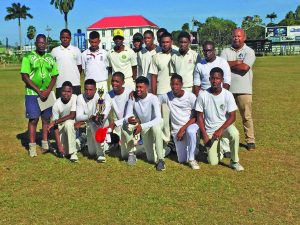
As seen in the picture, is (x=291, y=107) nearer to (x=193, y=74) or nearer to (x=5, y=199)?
(x=193, y=74)

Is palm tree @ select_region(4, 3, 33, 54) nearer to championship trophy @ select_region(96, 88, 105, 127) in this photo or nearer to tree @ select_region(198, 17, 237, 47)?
tree @ select_region(198, 17, 237, 47)

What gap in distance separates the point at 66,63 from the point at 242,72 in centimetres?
334

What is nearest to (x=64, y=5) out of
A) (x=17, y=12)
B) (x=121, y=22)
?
(x=17, y=12)

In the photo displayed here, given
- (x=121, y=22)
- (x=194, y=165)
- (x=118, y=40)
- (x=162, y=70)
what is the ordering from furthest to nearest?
(x=121, y=22) → (x=118, y=40) → (x=162, y=70) → (x=194, y=165)

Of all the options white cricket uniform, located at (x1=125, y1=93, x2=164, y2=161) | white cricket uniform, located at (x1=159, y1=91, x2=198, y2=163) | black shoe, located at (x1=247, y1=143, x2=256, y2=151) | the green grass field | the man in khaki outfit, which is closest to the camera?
the green grass field

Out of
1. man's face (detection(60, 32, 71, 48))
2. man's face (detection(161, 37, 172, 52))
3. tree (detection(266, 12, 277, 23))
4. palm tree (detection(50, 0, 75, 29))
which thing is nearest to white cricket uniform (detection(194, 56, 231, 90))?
man's face (detection(161, 37, 172, 52))

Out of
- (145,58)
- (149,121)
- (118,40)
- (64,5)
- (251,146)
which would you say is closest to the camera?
(149,121)

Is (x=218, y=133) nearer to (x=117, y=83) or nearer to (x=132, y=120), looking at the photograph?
(x=132, y=120)

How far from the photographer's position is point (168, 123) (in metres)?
7.20

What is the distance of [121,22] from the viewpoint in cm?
11788

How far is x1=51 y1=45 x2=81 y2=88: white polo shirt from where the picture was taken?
25.6ft

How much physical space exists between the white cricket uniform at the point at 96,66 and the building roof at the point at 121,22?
357ft

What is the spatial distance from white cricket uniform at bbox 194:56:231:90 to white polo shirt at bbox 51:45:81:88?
8.11 feet

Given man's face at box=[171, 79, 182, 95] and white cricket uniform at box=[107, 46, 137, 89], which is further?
white cricket uniform at box=[107, 46, 137, 89]
